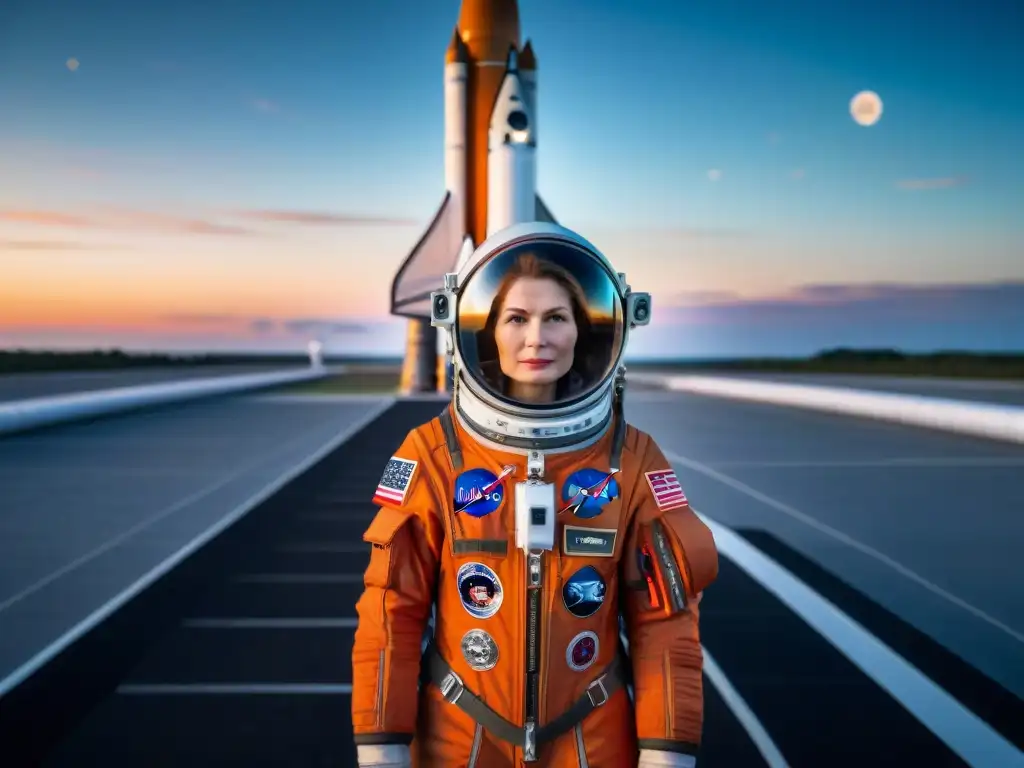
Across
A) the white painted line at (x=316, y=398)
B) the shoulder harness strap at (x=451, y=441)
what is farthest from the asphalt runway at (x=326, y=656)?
the white painted line at (x=316, y=398)

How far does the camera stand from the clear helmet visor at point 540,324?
6.52 feet

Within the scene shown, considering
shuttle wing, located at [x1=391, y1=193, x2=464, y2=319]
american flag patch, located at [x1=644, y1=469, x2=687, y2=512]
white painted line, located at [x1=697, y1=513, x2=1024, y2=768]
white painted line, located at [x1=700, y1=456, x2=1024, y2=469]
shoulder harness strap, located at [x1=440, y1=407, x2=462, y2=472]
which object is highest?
shuttle wing, located at [x1=391, y1=193, x2=464, y2=319]

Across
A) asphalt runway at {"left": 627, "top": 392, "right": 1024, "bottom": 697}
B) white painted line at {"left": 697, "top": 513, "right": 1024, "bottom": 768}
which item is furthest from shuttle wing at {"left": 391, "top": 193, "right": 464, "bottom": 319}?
white painted line at {"left": 697, "top": 513, "right": 1024, "bottom": 768}

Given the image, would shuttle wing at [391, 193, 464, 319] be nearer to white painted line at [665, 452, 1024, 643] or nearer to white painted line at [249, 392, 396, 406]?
white painted line at [249, 392, 396, 406]

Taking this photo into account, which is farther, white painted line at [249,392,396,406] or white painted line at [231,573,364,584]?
white painted line at [249,392,396,406]

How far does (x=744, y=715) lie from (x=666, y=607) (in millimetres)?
2037

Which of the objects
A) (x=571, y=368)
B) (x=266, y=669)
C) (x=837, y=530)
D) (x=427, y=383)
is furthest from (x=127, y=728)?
(x=427, y=383)

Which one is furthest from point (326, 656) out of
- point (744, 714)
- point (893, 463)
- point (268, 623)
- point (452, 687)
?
point (893, 463)

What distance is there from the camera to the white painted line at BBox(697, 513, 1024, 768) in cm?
323

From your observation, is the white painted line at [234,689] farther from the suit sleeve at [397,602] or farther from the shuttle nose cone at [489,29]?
the shuttle nose cone at [489,29]

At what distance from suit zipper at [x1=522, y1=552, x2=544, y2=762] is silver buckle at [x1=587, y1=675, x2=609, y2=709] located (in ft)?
0.45

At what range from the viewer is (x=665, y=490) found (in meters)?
2.02

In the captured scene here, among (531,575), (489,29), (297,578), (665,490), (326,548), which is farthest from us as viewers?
(489,29)

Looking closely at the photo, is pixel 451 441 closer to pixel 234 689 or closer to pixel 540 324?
pixel 540 324
